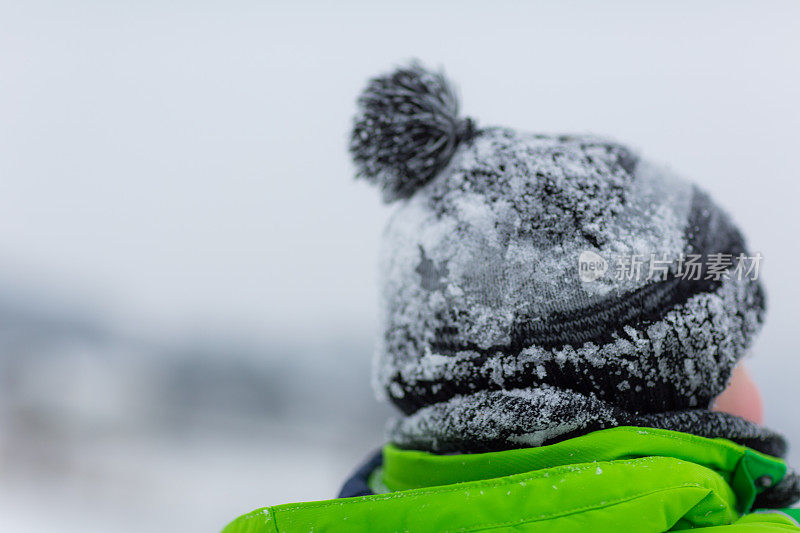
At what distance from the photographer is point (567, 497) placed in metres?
0.62

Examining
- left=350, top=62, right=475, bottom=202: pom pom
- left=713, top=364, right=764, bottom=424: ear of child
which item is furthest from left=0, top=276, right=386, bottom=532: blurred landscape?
left=713, top=364, right=764, bottom=424: ear of child

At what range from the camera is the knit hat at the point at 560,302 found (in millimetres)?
733

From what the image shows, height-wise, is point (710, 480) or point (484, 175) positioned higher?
point (484, 175)

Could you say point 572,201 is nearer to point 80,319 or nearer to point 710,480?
point 710,480

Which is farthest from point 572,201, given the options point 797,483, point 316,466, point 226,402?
point 226,402

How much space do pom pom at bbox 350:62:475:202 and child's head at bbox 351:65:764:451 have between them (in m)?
0.06

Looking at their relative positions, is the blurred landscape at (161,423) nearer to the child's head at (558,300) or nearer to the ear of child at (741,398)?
the child's head at (558,300)

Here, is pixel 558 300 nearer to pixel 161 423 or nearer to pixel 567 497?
pixel 567 497

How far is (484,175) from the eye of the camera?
0.85m

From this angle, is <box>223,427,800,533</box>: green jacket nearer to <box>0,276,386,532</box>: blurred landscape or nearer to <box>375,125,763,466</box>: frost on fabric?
<box>375,125,763,466</box>: frost on fabric

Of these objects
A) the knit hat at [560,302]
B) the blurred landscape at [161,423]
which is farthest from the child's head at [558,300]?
the blurred landscape at [161,423]

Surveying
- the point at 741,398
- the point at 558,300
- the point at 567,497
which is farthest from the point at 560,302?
the point at 741,398

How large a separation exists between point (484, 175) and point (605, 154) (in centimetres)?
18

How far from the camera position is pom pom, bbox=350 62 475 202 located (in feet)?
3.07
